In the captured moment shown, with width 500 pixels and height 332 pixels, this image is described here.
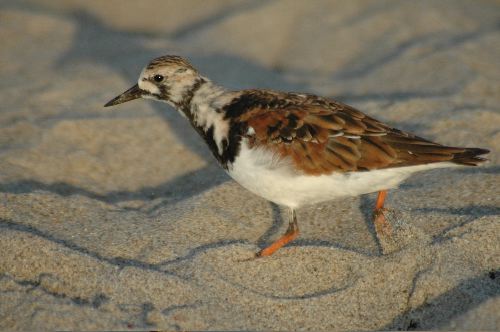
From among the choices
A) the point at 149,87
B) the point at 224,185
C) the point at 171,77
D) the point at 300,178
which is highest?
the point at 171,77

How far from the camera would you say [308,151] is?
4129mm

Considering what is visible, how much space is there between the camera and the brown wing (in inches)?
161

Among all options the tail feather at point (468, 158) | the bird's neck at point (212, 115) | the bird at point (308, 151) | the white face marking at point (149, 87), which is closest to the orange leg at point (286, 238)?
the bird at point (308, 151)

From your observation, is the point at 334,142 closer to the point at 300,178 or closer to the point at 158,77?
the point at 300,178

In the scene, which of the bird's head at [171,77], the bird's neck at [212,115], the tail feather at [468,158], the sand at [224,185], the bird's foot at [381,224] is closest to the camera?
the sand at [224,185]

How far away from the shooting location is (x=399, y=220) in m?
4.54

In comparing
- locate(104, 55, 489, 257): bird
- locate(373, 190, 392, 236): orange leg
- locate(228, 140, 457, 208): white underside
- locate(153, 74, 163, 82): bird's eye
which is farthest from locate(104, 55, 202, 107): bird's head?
locate(373, 190, 392, 236): orange leg

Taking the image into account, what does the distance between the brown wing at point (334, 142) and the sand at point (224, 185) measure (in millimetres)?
567

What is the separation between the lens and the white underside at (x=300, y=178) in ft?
13.5

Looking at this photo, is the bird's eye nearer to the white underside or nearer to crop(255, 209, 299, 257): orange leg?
the white underside

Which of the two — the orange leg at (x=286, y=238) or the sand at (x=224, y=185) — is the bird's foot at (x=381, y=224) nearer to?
the sand at (x=224, y=185)

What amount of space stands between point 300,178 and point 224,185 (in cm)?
124

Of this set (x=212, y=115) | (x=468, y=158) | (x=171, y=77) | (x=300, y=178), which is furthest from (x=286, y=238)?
(x=171, y=77)

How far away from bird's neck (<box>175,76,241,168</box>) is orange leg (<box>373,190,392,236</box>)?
112 centimetres
